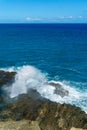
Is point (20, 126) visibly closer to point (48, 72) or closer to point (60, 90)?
point (60, 90)

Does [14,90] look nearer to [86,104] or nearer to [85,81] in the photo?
[86,104]

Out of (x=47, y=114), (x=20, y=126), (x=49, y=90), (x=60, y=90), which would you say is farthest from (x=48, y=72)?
(x=20, y=126)

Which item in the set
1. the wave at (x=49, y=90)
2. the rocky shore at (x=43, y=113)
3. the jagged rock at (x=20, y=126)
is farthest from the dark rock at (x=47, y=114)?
the jagged rock at (x=20, y=126)

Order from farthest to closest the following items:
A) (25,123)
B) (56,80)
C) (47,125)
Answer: (56,80), (47,125), (25,123)

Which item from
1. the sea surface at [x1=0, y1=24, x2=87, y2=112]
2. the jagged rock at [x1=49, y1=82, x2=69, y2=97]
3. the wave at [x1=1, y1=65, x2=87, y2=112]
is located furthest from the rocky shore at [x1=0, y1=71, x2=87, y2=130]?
the jagged rock at [x1=49, y1=82, x2=69, y2=97]

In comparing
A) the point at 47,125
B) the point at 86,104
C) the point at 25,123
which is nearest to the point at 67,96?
the point at 86,104

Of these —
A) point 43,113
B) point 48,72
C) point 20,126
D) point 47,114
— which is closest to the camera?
point 20,126

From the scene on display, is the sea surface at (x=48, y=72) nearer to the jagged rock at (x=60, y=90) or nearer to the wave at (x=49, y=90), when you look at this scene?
the wave at (x=49, y=90)

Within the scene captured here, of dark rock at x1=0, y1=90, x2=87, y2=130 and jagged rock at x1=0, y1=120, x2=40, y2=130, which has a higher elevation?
jagged rock at x1=0, y1=120, x2=40, y2=130

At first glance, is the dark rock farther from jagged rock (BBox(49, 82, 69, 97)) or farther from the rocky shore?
jagged rock (BBox(49, 82, 69, 97))

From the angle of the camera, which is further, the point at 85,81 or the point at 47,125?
the point at 85,81

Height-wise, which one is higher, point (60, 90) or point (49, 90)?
point (49, 90)
